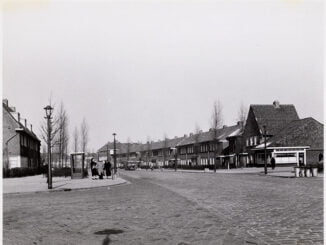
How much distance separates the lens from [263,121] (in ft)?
197

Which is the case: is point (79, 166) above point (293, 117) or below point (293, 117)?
below

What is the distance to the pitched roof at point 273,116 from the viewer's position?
5940cm

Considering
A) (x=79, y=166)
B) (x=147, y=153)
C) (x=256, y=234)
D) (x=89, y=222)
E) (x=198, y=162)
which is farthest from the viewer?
(x=147, y=153)

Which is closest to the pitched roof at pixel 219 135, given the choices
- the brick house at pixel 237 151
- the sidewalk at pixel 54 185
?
the brick house at pixel 237 151

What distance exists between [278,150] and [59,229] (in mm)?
45776

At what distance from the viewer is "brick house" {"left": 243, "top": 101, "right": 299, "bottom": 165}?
58.9m

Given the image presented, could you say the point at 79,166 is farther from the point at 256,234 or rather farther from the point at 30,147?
the point at 256,234

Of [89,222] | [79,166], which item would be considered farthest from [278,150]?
[89,222]

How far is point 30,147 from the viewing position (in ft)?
178

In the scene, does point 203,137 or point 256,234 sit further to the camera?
point 203,137

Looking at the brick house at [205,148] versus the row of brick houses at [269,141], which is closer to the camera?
the row of brick houses at [269,141]

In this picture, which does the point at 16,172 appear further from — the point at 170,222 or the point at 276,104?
the point at 276,104

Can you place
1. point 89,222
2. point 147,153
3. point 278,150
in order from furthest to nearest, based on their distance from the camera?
point 147,153 < point 278,150 < point 89,222

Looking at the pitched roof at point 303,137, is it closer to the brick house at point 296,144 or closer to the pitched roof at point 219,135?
the brick house at point 296,144
